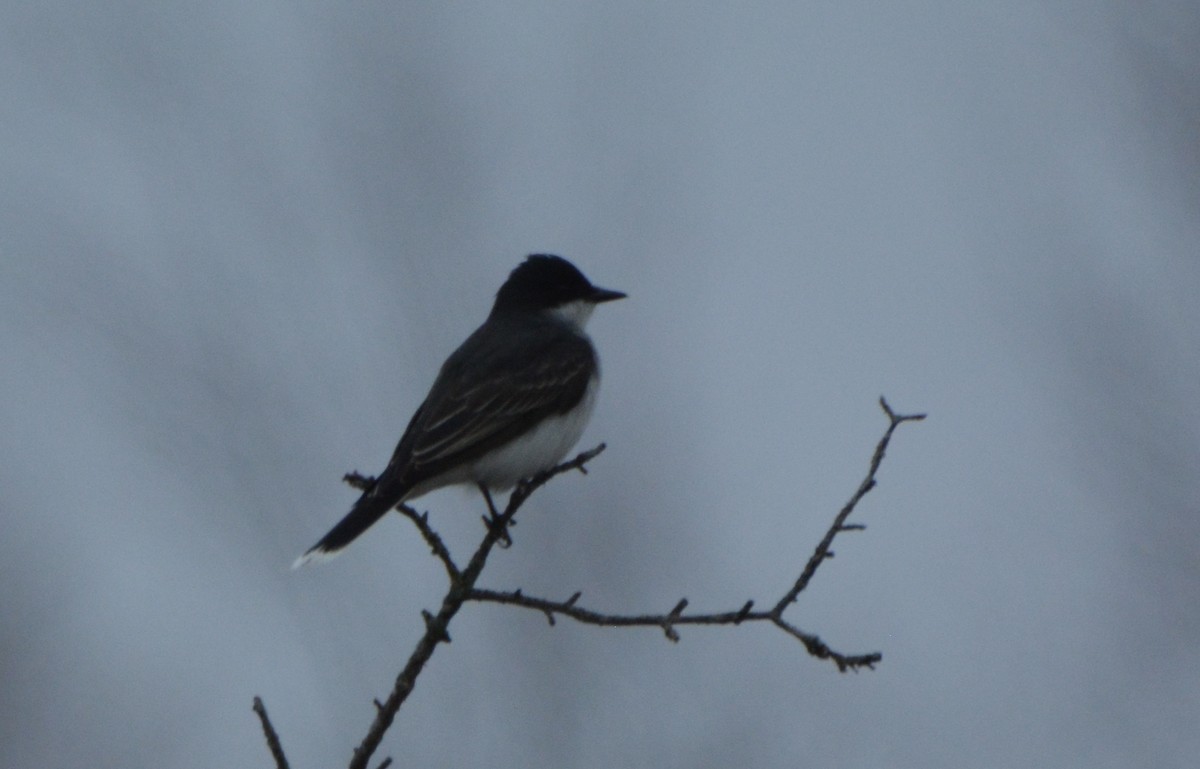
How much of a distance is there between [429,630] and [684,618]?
69 cm

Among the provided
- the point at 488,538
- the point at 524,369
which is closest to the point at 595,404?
the point at 524,369

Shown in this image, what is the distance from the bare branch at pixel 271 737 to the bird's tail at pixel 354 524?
273 cm

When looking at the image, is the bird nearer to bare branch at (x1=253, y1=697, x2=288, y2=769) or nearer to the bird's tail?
the bird's tail

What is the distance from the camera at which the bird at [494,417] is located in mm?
6086

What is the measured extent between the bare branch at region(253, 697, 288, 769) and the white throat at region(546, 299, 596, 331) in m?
5.21

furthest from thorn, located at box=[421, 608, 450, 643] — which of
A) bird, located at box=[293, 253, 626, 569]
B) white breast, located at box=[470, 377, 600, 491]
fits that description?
white breast, located at box=[470, 377, 600, 491]

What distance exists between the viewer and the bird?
6086 mm

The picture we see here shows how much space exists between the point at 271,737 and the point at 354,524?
2.82 m

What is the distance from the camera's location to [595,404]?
7.36 meters

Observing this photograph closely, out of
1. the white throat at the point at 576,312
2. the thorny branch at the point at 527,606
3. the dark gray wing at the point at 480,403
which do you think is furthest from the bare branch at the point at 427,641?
the white throat at the point at 576,312

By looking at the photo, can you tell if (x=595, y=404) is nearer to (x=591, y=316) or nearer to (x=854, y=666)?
(x=591, y=316)

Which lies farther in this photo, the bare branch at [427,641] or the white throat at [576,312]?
the white throat at [576,312]

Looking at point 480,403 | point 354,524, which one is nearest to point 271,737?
point 354,524

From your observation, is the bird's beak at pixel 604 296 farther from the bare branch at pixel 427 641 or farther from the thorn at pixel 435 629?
the thorn at pixel 435 629
